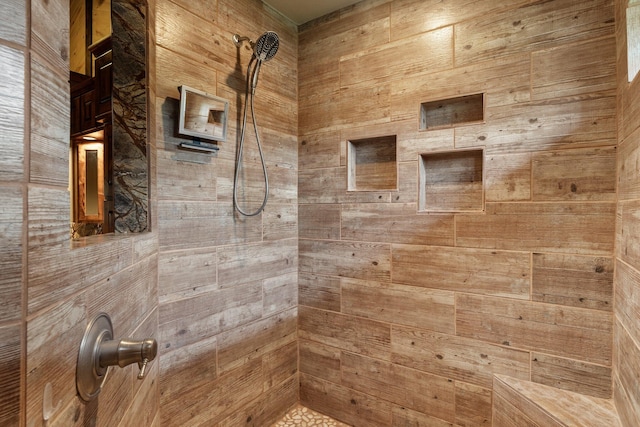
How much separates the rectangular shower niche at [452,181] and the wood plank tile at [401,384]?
35.8 inches

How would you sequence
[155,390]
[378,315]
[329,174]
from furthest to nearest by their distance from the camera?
1. [329,174]
2. [378,315]
3. [155,390]

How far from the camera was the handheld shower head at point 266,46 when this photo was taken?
1.63 m

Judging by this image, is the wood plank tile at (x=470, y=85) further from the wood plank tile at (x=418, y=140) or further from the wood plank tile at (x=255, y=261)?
the wood plank tile at (x=255, y=261)

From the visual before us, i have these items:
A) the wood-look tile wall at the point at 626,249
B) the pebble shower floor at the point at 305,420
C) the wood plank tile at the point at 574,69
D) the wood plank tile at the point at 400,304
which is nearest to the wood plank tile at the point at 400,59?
the wood plank tile at the point at 574,69

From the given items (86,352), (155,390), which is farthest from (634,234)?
(155,390)

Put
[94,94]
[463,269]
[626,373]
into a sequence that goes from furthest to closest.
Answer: [94,94]
[463,269]
[626,373]

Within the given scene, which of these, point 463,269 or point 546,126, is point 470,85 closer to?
point 546,126

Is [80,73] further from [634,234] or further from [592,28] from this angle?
[634,234]

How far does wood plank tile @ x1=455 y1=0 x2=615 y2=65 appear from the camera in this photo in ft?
4.48

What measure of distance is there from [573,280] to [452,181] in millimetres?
685

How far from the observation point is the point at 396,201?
5.95 ft

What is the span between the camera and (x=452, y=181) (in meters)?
1.72

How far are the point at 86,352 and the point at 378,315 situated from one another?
1445 mm

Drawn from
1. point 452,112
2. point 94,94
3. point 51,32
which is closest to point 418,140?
point 452,112
